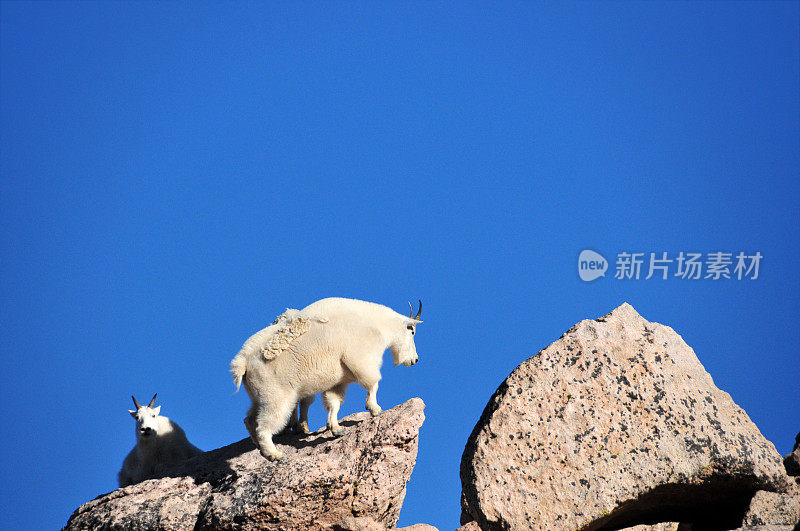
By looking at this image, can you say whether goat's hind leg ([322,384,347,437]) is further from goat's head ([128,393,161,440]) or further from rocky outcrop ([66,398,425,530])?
goat's head ([128,393,161,440])

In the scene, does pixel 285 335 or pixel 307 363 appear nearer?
pixel 307 363

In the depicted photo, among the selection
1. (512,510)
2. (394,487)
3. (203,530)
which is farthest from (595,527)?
(203,530)

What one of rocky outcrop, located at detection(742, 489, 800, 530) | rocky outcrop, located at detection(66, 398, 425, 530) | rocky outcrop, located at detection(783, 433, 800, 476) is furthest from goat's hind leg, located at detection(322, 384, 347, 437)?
rocky outcrop, located at detection(783, 433, 800, 476)

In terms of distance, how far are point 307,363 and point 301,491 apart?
5.02 ft

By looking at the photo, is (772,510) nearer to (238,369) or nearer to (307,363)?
(307,363)

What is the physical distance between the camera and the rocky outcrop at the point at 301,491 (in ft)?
27.3

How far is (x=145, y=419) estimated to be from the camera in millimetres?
12570

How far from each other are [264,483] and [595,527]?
3.70 meters

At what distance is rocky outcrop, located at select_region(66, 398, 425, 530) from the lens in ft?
27.3

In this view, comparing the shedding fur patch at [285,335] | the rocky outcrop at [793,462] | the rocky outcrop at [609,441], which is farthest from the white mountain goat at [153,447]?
the rocky outcrop at [793,462]

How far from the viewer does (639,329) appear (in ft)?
30.0

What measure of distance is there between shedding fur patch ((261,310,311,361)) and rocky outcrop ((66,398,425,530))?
125 cm

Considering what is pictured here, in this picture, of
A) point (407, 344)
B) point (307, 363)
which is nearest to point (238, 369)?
point (307, 363)

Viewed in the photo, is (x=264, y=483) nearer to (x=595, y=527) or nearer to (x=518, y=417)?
(x=518, y=417)
